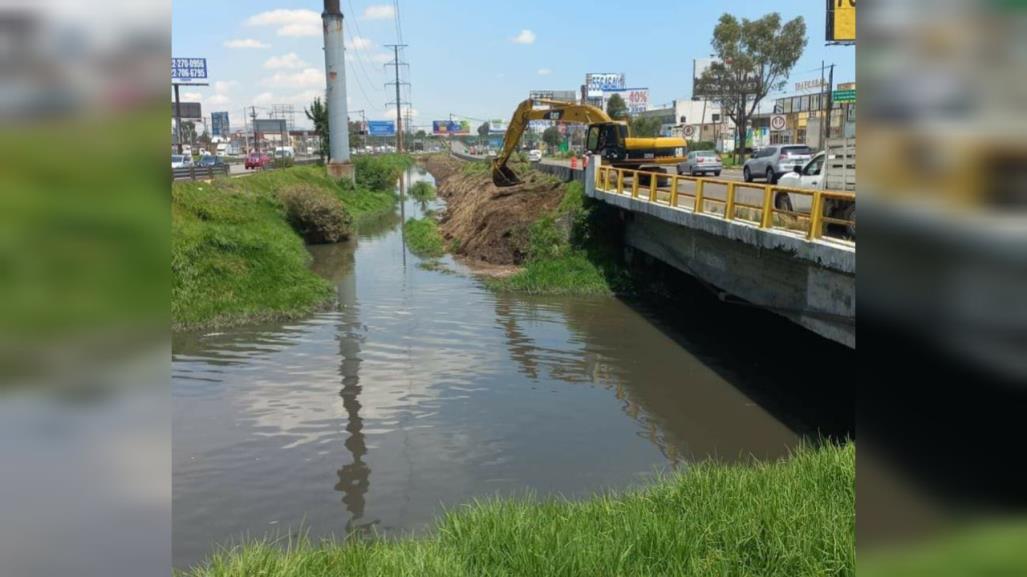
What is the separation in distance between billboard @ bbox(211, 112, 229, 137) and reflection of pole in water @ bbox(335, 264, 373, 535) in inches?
→ 5772

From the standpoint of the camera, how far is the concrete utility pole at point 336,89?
48.0 m

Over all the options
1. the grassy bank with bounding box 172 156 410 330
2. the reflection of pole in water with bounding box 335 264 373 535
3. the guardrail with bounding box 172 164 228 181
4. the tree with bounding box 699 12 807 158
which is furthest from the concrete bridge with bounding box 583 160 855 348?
the tree with bounding box 699 12 807 158

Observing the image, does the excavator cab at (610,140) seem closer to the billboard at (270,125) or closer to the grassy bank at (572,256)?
the grassy bank at (572,256)

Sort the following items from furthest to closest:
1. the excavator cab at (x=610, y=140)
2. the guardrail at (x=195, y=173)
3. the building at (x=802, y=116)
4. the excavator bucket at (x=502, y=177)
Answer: the building at (x=802, y=116) → the excavator bucket at (x=502, y=177) → the guardrail at (x=195, y=173) → the excavator cab at (x=610, y=140)

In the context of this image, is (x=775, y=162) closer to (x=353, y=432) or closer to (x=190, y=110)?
(x=353, y=432)

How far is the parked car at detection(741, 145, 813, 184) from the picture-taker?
93.6 feet

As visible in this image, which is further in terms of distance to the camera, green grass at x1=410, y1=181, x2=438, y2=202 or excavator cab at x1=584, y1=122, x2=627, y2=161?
green grass at x1=410, y1=181, x2=438, y2=202

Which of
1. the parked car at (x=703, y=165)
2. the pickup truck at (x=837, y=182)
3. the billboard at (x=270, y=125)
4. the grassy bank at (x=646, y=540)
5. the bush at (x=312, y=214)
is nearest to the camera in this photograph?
the grassy bank at (x=646, y=540)

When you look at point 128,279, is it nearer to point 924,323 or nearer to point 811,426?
point 924,323

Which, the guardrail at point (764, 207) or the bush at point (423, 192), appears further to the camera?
the bush at point (423, 192)

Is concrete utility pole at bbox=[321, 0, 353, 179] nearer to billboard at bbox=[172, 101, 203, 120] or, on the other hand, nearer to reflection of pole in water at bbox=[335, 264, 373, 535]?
billboard at bbox=[172, 101, 203, 120]

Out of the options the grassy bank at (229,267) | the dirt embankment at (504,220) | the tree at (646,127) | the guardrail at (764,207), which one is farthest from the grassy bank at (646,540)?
the tree at (646,127)

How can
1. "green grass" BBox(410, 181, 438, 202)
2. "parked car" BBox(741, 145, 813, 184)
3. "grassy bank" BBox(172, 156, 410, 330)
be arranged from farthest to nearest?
"green grass" BBox(410, 181, 438, 202)
"parked car" BBox(741, 145, 813, 184)
"grassy bank" BBox(172, 156, 410, 330)

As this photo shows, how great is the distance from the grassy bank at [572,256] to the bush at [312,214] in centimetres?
1248
